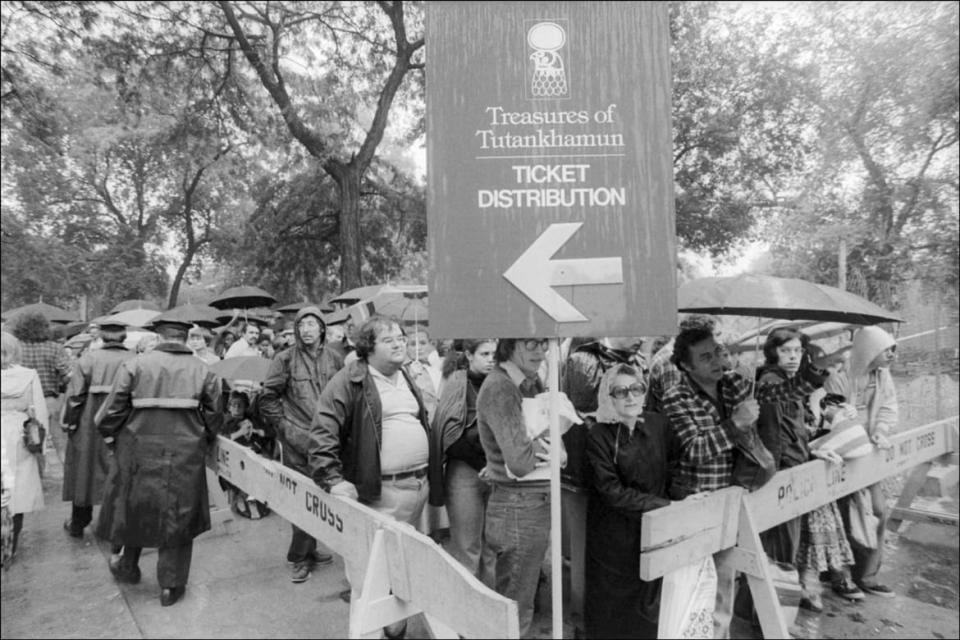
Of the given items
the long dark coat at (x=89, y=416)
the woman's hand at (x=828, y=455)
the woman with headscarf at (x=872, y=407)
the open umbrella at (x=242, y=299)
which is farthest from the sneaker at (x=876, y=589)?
the open umbrella at (x=242, y=299)

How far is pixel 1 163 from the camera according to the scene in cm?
1301

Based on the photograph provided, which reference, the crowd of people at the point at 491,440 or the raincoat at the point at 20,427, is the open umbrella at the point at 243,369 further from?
the raincoat at the point at 20,427

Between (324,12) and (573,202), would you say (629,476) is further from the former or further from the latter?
(324,12)

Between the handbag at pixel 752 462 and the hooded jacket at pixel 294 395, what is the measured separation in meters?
2.78

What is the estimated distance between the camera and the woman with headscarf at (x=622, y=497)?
9.67ft

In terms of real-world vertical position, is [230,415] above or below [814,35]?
below

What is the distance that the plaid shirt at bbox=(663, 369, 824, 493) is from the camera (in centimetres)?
301

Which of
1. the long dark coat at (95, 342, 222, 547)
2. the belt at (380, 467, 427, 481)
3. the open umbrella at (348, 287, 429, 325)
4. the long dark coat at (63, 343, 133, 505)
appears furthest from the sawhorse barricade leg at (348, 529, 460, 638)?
the open umbrella at (348, 287, 429, 325)

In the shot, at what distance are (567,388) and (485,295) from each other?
2.36 m

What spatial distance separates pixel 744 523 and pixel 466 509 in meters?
1.50

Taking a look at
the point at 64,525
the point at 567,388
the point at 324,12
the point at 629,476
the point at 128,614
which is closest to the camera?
the point at 629,476

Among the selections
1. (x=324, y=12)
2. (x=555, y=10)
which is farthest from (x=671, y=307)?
(x=324, y=12)

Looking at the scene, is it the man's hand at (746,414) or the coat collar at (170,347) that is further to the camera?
the coat collar at (170,347)

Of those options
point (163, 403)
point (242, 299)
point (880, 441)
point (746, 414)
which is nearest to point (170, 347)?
point (163, 403)
